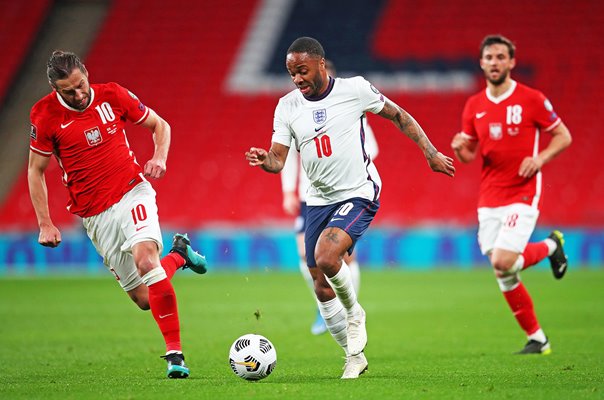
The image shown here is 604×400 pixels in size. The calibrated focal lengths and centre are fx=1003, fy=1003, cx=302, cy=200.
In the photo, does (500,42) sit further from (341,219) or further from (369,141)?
(341,219)

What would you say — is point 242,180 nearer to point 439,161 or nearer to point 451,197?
point 451,197

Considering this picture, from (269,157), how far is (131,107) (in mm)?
1326

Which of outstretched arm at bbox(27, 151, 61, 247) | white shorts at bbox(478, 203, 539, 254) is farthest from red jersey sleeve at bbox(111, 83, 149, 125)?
white shorts at bbox(478, 203, 539, 254)

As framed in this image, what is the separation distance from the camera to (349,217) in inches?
288

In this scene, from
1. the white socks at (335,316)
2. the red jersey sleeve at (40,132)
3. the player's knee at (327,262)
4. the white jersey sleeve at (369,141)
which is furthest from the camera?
the white jersey sleeve at (369,141)

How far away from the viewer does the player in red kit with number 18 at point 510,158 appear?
884 cm

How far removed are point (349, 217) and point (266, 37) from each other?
19.0 meters

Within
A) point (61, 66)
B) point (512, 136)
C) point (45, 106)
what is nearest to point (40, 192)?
point (45, 106)

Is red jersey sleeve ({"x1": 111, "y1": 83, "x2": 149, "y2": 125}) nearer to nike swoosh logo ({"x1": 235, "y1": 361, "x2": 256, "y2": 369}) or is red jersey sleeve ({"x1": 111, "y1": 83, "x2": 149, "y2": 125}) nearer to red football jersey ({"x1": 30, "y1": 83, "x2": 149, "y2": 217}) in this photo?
red football jersey ({"x1": 30, "y1": 83, "x2": 149, "y2": 217})

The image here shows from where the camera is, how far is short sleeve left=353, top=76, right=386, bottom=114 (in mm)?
7523

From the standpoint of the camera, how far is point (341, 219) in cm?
729

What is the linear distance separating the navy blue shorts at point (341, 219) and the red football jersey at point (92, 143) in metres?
1.42

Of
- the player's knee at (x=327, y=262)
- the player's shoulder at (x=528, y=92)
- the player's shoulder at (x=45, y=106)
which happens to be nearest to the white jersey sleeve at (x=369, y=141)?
the player's knee at (x=327, y=262)

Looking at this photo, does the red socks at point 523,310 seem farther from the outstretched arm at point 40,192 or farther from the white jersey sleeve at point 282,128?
the outstretched arm at point 40,192
